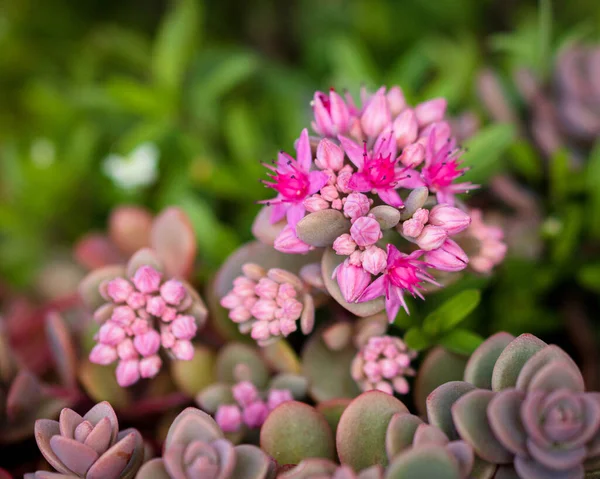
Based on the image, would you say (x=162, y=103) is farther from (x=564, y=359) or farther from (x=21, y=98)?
(x=564, y=359)

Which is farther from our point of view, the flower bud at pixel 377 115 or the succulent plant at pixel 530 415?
the flower bud at pixel 377 115

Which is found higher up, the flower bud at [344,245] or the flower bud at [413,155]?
the flower bud at [413,155]

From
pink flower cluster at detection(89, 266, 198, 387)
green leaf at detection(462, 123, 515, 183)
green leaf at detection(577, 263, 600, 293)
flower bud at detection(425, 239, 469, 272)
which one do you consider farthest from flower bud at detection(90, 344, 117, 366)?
green leaf at detection(577, 263, 600, 293)

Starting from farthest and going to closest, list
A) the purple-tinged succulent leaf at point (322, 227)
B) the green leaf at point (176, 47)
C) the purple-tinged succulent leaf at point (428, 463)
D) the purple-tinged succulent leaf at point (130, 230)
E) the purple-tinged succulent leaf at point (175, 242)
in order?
the green leaf at point (176, 47)
the purple-tinged succulent leaf at point (130, 230)
the purple-tinged succulent leaf at point (175, 242)
the purple-tinged succulent leaf at point (322, 227)
the purple-tinged succulent leaf at point (428, 463)

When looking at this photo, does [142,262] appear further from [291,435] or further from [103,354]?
[291,435]

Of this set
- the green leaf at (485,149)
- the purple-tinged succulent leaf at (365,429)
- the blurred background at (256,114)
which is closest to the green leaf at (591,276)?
the blurred background at (256,114)

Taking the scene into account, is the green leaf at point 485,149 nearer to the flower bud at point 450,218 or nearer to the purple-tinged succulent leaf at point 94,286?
the flower bud at point 450,218
